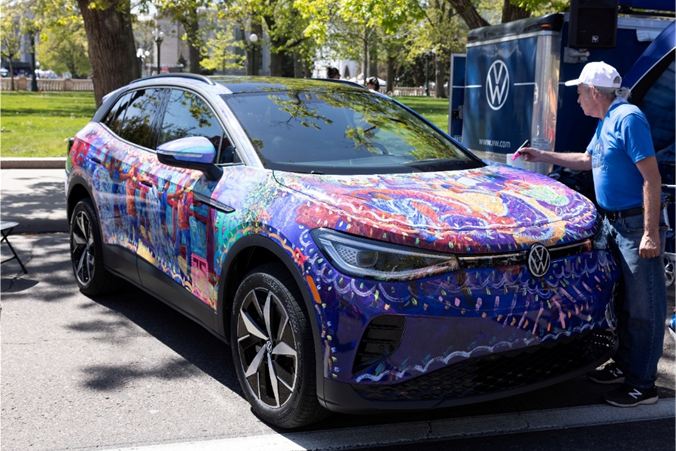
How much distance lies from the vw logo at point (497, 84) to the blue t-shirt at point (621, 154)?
3534 mm

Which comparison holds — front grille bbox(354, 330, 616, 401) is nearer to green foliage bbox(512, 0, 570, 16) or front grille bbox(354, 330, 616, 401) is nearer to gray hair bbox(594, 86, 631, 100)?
gray hair bbox(594, 86, 631, 100)

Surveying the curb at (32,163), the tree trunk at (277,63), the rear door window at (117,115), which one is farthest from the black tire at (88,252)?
the tree trunk at (277,63)

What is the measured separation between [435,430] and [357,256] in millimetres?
1088

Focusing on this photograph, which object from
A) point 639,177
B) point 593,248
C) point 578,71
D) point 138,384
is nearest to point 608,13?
point 578,71

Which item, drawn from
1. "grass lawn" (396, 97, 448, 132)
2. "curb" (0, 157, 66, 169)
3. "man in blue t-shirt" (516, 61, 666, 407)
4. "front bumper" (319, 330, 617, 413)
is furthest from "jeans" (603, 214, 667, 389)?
"grass lawn" (396, 97, 448, 132)

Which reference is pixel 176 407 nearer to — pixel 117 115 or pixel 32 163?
pixel 117 115

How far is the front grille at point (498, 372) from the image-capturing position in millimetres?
3344

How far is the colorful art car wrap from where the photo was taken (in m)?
3.27

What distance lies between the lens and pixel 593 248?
3783 mm

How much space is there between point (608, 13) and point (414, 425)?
463cm

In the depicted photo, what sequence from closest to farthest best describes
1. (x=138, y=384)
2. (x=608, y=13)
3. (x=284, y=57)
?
(x=138, y=384)
(x=608, y=13)
(x=284, y=57)

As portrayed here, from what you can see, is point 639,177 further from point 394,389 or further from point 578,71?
point 578,71

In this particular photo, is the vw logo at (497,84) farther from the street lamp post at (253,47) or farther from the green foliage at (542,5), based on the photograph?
the street lamp post at (253,47)

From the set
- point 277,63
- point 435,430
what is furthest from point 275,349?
point 277,63
